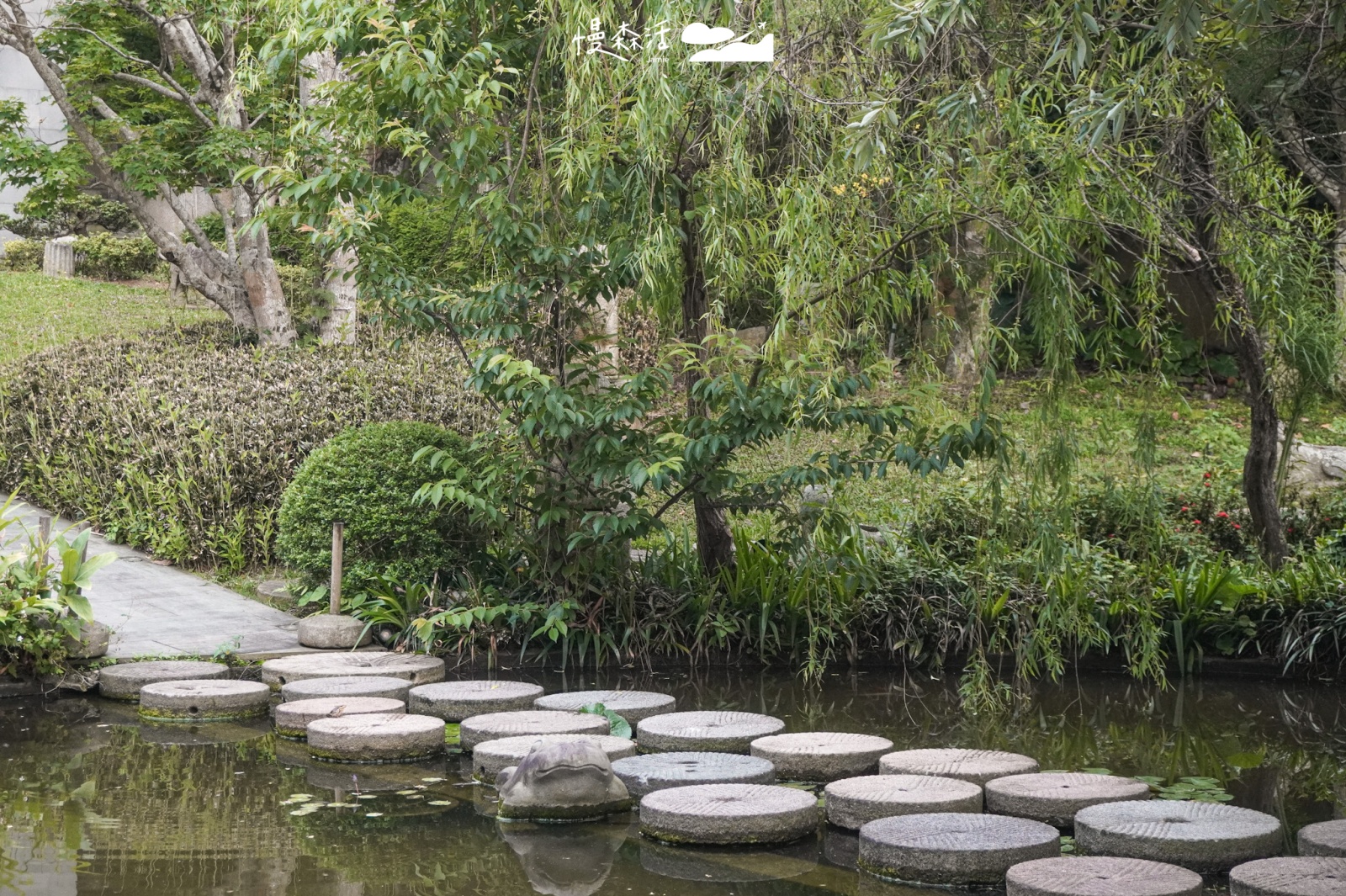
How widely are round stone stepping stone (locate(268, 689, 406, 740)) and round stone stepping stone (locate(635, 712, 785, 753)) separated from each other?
49.8 inches

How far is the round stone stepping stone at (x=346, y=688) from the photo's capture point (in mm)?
6852

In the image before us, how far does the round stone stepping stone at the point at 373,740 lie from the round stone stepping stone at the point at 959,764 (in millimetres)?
2127

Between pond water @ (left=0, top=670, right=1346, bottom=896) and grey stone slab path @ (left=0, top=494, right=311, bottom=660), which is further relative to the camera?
grey stone slab path @ (left=0, top=494, right=311, bottom=660)

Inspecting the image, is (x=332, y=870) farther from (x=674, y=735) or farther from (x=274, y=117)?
(x=274, y=117)

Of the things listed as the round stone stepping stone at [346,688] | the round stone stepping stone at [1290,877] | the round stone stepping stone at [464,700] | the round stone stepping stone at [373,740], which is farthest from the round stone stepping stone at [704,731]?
the round stone stepping stone at [1290,877]

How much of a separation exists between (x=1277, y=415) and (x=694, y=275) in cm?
419

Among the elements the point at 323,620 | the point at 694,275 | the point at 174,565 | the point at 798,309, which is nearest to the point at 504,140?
the point at 694,275

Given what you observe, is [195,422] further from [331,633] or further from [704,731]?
[704,731]

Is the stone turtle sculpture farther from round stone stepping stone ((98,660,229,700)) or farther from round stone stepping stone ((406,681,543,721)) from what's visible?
round stone stepping stone ((98,660,229,700))

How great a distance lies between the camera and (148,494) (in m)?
9.99

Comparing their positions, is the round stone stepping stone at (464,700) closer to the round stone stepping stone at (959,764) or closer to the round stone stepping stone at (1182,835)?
the round stone stepping stone at (959,764)

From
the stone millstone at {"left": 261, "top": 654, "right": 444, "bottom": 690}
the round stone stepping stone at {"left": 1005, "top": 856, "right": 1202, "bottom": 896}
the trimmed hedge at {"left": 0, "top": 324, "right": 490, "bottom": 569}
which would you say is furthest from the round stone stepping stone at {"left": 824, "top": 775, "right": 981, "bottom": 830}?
the trimmed hedge at {"left": 0, "top": 324, "right": 490, "bottom": 569}

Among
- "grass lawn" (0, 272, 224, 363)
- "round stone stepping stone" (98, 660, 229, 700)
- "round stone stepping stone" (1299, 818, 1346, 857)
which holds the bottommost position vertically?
"round stone stepping stone" (98, 660, 229, 700)

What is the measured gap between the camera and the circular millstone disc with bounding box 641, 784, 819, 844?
5.00m
